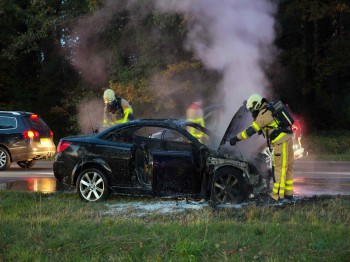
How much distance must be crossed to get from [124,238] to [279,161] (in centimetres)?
396

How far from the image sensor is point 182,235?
19.6 ft

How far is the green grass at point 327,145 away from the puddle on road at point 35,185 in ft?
36.6

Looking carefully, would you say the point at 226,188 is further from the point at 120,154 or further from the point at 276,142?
the point at 120,154

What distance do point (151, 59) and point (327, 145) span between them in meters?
8.01

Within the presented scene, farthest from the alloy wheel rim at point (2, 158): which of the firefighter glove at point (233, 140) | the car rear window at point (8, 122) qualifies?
the firefighter glove at point (233, 140)

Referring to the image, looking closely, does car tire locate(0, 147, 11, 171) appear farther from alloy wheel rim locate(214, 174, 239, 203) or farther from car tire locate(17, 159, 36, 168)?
alloy wheel rim locate(214, 174, 239, 203)

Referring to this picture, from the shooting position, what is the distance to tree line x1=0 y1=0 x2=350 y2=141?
70.2 ft

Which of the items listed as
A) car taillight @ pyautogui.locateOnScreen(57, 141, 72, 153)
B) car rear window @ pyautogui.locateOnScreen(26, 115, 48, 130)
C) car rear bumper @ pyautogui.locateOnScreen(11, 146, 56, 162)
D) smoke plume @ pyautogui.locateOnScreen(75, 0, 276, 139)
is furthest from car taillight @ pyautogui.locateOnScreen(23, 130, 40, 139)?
car taillight @ pyautogui.locateOnScreen(57, 141, 72, 153)

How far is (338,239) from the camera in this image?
5766mm

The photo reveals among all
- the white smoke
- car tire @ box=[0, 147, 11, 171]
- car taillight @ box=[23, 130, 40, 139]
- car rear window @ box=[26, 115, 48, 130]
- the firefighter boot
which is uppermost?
the white smoke

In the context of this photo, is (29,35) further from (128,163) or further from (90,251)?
(90,251)

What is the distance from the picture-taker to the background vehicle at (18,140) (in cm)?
1501

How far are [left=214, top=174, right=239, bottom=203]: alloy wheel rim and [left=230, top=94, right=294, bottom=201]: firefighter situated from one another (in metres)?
0.74

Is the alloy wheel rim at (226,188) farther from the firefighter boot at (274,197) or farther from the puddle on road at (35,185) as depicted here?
the puddle on road at (35,185)
